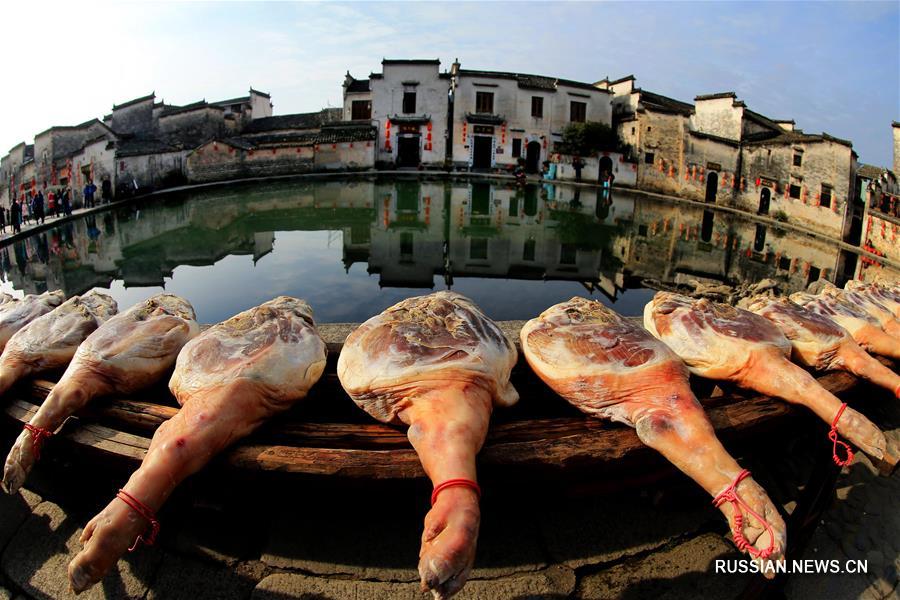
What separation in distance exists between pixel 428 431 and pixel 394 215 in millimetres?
17177

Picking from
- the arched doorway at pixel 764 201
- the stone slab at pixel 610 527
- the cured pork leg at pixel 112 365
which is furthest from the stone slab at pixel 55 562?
the arched doorway at pixel 764 201

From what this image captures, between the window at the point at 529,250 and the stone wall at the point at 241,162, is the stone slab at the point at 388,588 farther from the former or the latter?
the stone wall at the point at 241,162

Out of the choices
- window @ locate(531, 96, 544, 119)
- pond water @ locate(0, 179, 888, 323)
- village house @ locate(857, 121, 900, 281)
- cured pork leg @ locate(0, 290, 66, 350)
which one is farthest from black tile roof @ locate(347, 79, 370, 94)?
cured pork leg @ locate(0, 290, 66, 350)

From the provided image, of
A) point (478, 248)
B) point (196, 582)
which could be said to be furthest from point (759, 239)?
point (196, 582)

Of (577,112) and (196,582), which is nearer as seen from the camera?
(196,582)

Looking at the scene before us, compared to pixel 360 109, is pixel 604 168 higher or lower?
lower

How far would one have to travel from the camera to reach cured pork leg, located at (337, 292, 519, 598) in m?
2.12

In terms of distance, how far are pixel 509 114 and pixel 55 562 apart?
36.0 m

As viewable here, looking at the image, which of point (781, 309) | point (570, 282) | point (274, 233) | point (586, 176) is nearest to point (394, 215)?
point (274, 233)

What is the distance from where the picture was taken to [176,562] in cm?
333

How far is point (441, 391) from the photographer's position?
2.78 meters

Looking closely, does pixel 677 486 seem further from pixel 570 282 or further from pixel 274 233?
pixel 274 233

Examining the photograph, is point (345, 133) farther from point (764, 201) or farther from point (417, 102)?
point (764, 201)

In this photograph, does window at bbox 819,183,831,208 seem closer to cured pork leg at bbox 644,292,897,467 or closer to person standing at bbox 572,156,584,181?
person standing at bbox 572,156,584,181
